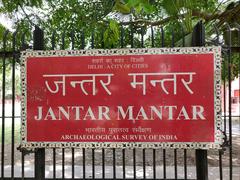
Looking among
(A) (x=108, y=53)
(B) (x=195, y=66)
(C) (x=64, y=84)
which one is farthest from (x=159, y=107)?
(C) (x=64, y=84)

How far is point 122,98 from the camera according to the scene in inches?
Result: 146

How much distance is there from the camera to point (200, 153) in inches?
150

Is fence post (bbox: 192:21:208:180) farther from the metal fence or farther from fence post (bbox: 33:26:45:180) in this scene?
fence post (bbox: 33:26:45:180)

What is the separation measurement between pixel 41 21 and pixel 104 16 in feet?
6.38

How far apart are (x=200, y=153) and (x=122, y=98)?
1142mm

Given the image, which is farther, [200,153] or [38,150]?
[38,150]

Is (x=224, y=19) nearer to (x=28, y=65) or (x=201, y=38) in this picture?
(x=201, y=38)

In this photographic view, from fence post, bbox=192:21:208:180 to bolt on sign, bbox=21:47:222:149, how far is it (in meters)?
0.15

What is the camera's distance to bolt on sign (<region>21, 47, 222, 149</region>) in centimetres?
363

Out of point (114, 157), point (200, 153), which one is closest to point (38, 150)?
point (114, 157)

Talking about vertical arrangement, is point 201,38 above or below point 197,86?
above

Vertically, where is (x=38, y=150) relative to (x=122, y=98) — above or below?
below

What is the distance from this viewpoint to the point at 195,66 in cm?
364

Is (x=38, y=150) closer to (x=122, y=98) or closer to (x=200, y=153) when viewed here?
(x=122, y=98)
